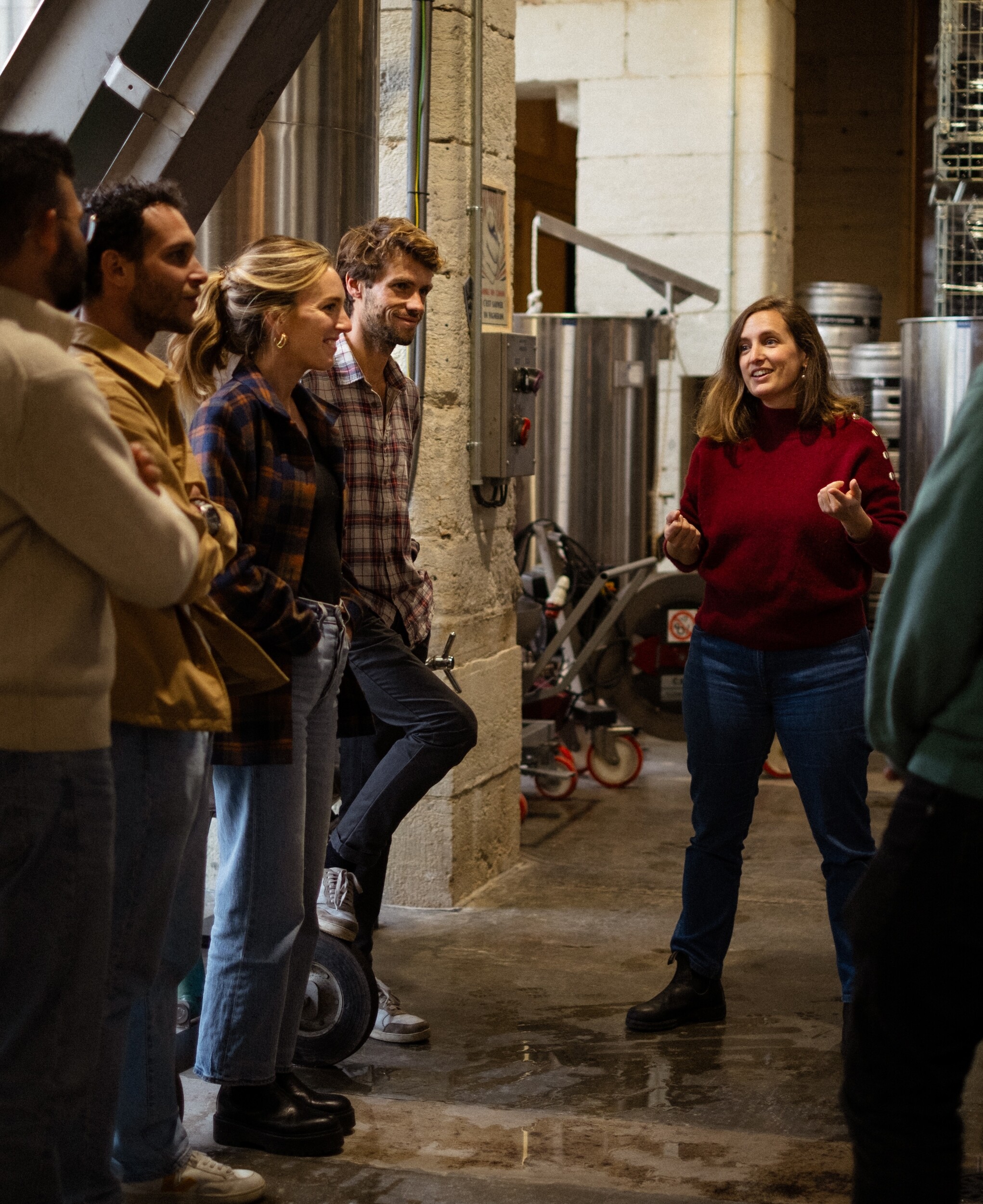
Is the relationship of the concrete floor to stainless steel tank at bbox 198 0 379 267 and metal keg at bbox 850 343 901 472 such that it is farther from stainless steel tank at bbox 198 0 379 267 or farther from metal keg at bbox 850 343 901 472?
metal keg at bbox 850 343 901 472

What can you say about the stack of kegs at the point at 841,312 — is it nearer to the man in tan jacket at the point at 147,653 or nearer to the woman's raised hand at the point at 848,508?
the woman's raised hand at the point at 848,508

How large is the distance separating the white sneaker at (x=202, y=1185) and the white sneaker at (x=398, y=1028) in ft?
Result: 2.67

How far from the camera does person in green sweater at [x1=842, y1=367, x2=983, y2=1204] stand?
1812 mm

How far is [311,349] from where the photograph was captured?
9.27 feet

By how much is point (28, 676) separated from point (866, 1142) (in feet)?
3.89

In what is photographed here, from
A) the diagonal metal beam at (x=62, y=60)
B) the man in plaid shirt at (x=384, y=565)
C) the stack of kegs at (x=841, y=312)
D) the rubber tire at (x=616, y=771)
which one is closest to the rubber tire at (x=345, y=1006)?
the man in plaid shirt at (x=384, y=565)

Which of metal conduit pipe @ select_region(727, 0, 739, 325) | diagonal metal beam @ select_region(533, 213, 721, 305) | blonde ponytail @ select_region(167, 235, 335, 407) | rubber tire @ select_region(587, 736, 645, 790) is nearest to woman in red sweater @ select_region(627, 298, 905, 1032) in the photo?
blonde ponytail @ select_region(167, 235, 335, 407)

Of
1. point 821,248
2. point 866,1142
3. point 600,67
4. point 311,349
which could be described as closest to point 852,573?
point 311,349

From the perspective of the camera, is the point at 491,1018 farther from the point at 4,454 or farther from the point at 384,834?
the point at 4,454

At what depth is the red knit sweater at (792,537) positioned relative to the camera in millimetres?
3373

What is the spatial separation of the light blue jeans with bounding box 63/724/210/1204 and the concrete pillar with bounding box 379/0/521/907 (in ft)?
7.41

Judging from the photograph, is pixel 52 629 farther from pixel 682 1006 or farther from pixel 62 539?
pixel 682 1006

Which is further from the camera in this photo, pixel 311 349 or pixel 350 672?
pixel 350 672

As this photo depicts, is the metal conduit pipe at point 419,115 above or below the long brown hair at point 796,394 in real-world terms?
above
